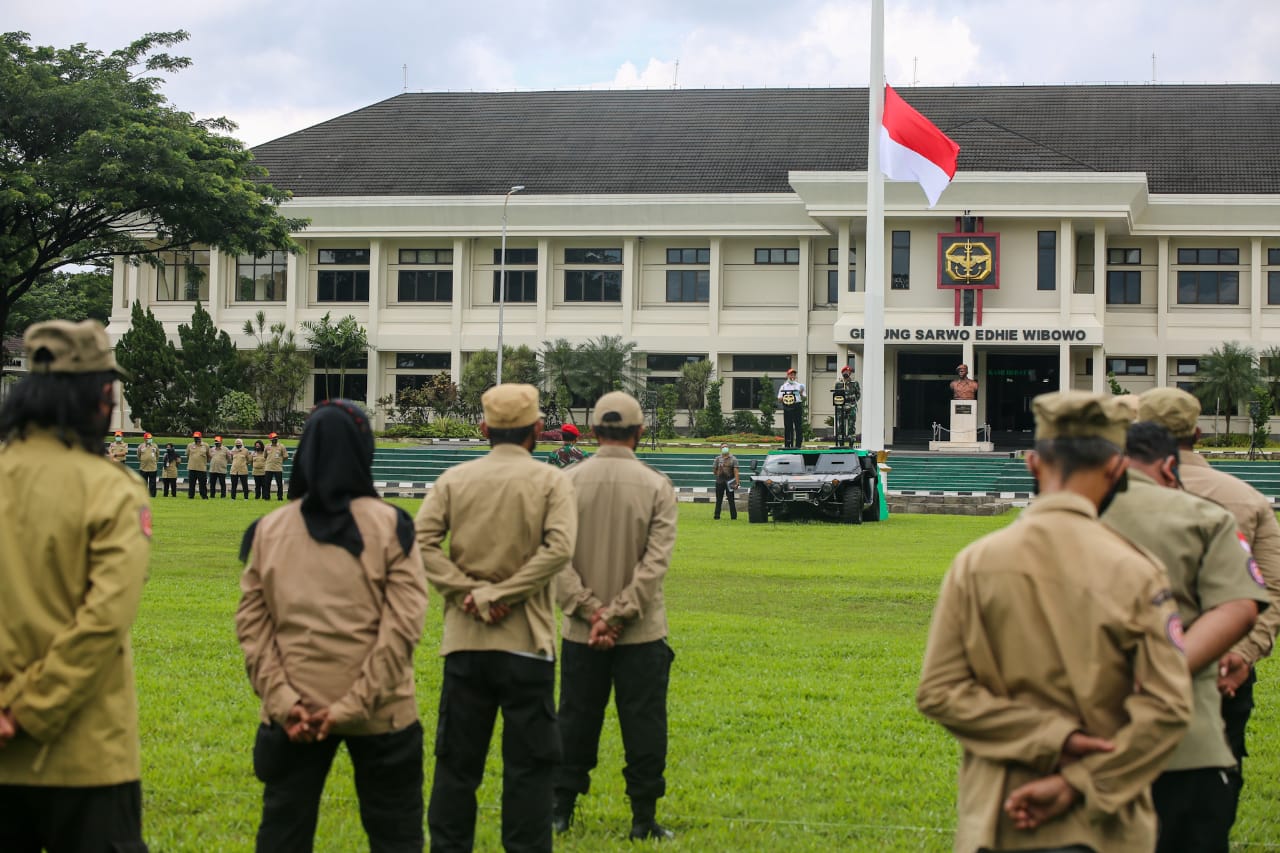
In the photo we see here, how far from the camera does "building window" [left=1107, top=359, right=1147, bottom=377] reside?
5709cm

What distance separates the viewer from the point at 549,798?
5754mm

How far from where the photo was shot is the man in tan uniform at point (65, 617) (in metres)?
3.96

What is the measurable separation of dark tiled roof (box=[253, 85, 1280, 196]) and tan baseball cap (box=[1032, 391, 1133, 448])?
172ft

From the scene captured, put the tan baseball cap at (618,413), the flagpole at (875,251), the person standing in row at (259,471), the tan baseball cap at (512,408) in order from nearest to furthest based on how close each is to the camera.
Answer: the tan baseball cap at (512,408), the tan baseball cap at (618,413), the flagpole at (875,251), the person standing in row at (259,471)

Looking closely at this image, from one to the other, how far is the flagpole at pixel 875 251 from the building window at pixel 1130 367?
31.1 meters

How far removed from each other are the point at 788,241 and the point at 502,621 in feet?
178

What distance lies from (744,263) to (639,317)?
497 cm

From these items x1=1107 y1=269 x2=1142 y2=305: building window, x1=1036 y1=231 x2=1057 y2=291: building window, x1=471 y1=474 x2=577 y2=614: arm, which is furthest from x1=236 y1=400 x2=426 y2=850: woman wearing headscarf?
x1=1107 y1=269 x2=1142 y2=305: building window

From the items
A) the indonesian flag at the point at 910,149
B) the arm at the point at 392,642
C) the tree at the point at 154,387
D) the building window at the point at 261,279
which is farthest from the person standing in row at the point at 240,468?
the arm at the point at 392,642

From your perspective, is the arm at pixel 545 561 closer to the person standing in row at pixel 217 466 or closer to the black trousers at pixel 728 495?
the black trousers at pixel 728 495

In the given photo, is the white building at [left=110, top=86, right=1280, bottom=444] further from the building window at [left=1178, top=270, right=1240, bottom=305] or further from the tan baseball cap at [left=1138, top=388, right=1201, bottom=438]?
the tan baseball cap at [left=1138, top=388, right=1201, bottom=438]

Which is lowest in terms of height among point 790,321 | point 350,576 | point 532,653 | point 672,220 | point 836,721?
point 836,721

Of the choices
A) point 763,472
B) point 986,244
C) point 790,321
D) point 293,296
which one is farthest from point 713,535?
point 293,296

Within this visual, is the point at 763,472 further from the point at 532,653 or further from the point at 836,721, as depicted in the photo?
the point at 532,653
